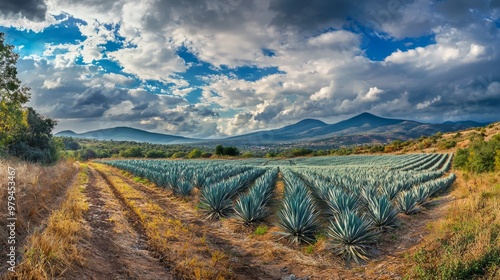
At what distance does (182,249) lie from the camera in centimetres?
626

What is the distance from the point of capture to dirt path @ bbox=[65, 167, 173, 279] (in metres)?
5.01

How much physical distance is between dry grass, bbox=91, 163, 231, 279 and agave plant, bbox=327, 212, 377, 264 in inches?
104

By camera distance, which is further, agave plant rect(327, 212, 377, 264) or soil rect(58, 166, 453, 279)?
agave plant rect(327, 212, 377, 264)

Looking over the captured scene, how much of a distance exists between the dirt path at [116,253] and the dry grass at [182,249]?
0.84 ft

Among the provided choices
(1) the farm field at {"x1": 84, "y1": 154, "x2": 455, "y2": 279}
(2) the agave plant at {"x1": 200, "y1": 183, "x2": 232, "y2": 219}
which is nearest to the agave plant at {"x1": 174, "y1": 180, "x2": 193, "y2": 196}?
(1) the farm field at {"x1": 84, "y1": 154, "x2": 455, "y2": 279}

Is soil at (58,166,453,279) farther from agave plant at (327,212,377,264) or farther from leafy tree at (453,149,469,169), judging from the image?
leafy tree at (453,149,469,169)

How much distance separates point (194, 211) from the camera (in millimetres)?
10938

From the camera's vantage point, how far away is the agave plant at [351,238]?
6262 millimetres

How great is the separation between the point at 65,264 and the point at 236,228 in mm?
4854

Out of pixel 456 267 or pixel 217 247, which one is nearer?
pixel 456 267

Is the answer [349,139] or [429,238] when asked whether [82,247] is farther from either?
[349,139]

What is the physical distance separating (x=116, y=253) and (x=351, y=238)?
5188 millimetres

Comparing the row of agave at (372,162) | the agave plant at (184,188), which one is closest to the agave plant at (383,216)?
the agave plant at (184,188)

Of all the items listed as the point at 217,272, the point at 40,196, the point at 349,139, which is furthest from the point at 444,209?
the point at 349,139
